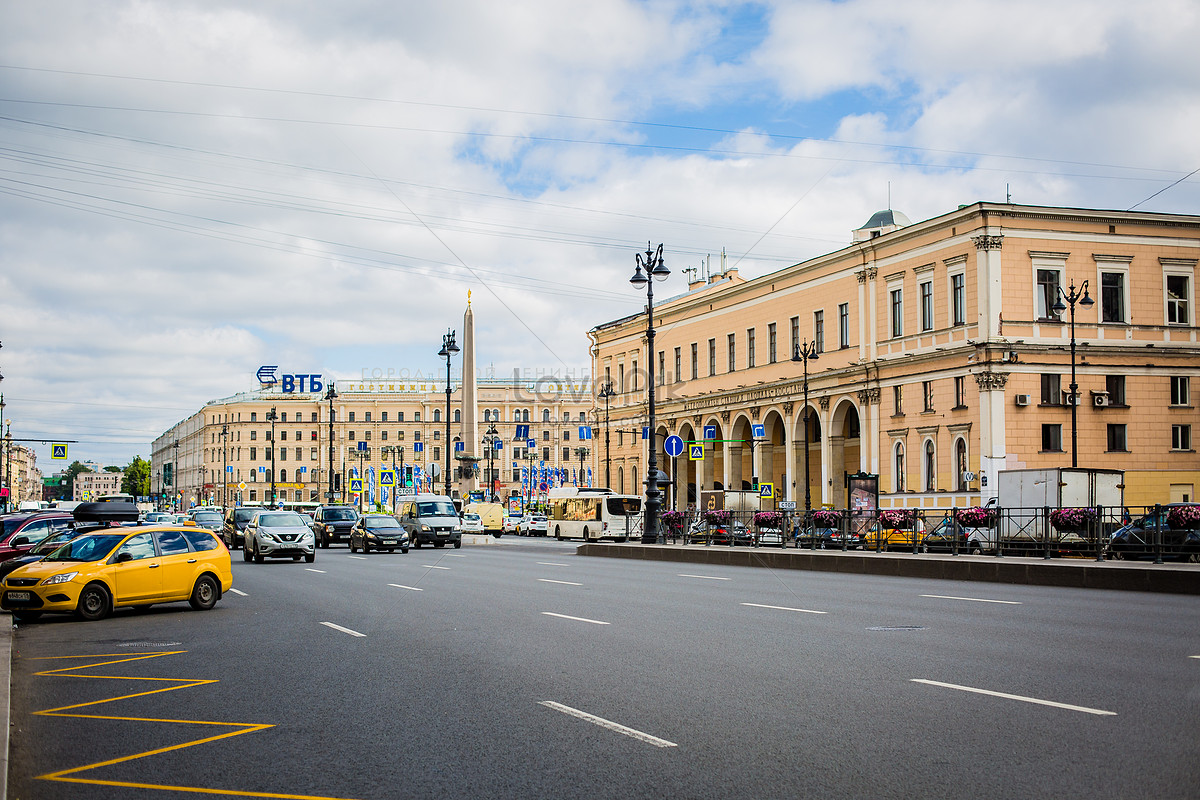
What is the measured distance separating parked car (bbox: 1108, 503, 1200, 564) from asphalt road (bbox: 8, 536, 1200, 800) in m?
6.43

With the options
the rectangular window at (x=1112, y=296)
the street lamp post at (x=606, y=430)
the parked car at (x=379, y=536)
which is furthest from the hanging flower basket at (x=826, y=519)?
the street lamp post at (x=606, y=430)

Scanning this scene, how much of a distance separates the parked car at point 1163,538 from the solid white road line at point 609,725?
60.4 feet

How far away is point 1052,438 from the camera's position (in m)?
50.8

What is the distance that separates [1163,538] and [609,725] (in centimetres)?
1922

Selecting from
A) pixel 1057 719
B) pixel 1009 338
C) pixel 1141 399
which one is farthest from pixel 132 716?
pixel 1141 399

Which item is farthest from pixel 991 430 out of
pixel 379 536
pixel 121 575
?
pixel 121 575

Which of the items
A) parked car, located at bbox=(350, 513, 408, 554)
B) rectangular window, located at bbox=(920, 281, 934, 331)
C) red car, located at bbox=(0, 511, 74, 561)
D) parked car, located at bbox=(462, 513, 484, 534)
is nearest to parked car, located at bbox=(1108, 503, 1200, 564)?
red car, located at bbox=(0, 511, 74, 561)

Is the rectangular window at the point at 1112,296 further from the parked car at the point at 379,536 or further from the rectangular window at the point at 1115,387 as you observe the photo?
the parked car at the point at 379,536

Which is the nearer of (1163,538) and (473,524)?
(1163,538)

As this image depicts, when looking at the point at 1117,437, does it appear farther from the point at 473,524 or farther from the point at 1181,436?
the point at 473,524

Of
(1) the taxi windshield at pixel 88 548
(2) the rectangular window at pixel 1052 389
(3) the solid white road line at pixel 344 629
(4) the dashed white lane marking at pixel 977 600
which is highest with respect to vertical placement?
(2) the rectangular window at pixel 1052 389

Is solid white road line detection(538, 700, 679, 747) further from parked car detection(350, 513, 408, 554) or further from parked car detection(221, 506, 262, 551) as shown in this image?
parked car detection(221, 506, 262, 551)

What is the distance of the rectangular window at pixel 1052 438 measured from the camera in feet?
166

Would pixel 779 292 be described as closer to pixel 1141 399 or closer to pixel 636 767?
pixel 1141 399
